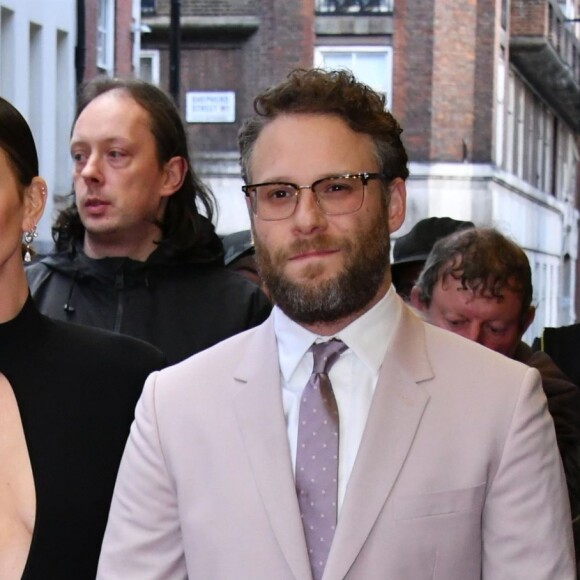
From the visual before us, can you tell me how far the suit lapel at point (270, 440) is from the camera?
1.97 metres

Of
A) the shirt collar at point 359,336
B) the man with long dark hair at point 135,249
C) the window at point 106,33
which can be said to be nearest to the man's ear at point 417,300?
the man with long dark hair at point 135,249

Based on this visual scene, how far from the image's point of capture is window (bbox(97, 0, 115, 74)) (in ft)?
45.8

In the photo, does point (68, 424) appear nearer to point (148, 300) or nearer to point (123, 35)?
point (148, 300)

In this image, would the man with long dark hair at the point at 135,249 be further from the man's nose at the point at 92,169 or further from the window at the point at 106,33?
the window at the point at 106,33

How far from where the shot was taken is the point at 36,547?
2104 millimetres

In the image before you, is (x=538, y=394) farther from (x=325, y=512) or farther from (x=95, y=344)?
(x=95, y=344)

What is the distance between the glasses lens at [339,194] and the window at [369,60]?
581 inches

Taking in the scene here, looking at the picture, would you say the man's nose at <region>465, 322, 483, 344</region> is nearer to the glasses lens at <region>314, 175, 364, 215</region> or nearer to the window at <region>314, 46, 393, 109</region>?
the glasses lens at <region>314, 175, 364, 215</region>

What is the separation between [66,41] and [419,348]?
38.6 ft

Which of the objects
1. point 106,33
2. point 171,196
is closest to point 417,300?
point 171,196

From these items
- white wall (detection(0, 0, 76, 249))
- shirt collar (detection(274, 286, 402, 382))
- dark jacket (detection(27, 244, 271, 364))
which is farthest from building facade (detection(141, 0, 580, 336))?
shirt collar (detection(274, 286, 402, 382))

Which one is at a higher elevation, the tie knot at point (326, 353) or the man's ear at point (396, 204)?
the man's ear at point (396, 204)

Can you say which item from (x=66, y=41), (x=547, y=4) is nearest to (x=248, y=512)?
(x=66, y=41)

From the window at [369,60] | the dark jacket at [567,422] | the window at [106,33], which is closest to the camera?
the dark jacket at [567,422]
